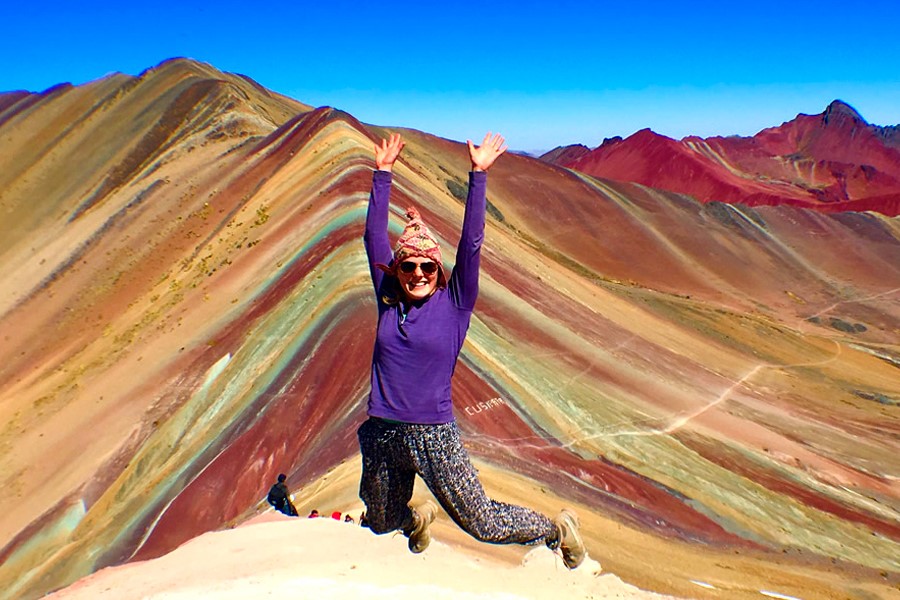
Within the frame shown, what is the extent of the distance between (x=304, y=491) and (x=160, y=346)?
10.2 metres

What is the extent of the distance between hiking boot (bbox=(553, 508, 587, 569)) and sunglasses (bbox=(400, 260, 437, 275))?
6.73 ft

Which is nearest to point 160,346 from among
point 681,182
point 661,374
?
point 661,374

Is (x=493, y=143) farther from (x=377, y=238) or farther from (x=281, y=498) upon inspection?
(x=281, y=498)

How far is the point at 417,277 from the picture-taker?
362 centimetres

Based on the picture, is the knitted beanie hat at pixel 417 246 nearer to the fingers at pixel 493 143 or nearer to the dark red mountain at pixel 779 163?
the fingers at pixel 493 143

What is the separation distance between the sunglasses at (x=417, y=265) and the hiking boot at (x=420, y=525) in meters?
1.60

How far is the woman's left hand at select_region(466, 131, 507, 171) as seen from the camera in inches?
147

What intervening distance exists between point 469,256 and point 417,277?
0.31 metres

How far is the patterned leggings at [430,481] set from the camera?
3721mm

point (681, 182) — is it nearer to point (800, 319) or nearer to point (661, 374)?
point (800, 319)

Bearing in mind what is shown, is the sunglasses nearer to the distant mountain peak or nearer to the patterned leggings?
the patterned leggings

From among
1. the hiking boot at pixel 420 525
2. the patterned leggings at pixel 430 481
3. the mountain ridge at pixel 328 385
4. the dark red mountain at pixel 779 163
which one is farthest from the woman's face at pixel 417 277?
the dark red mountain at pixel 779 163

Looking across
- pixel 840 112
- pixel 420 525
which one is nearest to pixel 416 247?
pixel 420 525

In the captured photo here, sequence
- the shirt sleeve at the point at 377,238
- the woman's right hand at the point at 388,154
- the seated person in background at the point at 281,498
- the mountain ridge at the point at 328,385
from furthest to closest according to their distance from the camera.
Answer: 1. the mountain ridge at the point at 328,385
2. the seated person in background at the point at 281,498
3. the woman's right hand at the point at 388,154
4. the shirt sleeve at the point at 377,238
